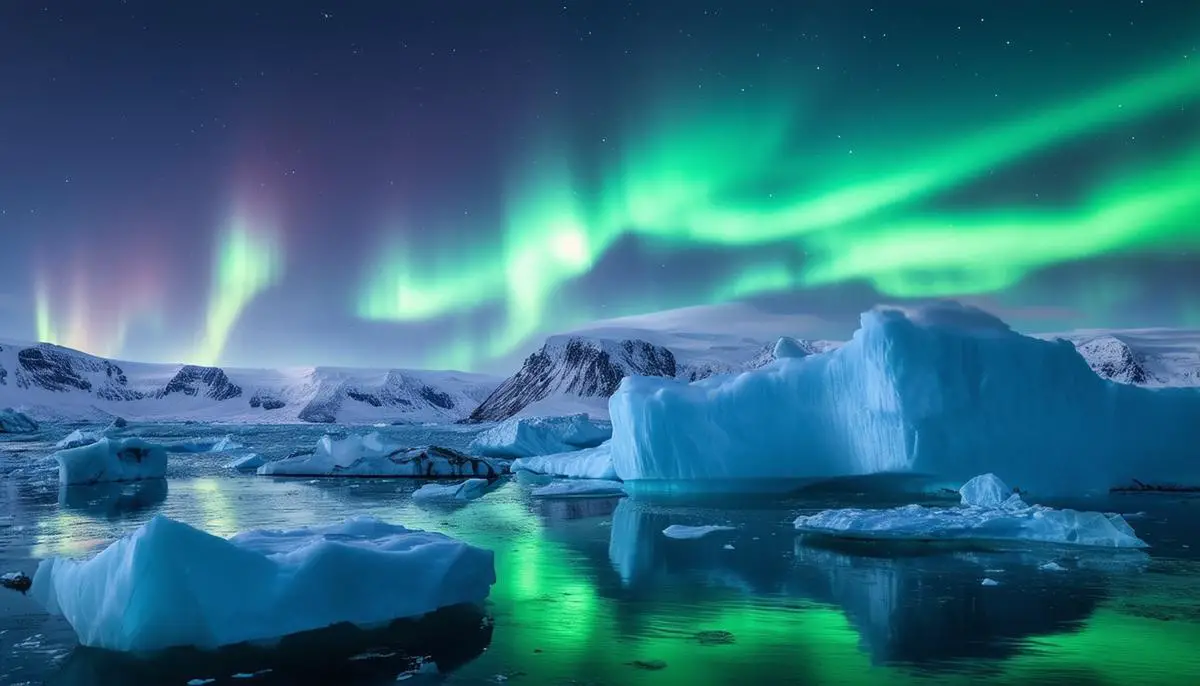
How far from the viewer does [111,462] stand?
2689 cm

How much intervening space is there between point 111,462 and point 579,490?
15.5 meters

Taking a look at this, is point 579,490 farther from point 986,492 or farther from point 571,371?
point 571,371

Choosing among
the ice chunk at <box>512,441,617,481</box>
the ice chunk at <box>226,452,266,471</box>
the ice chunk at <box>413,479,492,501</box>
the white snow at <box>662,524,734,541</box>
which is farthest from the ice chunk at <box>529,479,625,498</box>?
the ice chunk at <box>226,452,266,471</box>

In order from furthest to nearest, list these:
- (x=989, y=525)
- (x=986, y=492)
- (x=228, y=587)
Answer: (x=986, y=492)
(x=989, y=525)
(x=228, y=587)

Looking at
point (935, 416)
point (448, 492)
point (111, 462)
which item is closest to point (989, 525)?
point (935, 416)

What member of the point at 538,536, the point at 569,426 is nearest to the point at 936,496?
the point at 538,536

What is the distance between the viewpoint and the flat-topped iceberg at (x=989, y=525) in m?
11.8

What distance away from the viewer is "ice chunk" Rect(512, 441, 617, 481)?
26188 mm

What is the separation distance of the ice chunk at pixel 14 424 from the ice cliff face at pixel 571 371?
8604 cm

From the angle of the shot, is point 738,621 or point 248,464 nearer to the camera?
point 738,621

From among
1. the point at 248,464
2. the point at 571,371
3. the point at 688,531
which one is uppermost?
the point at 571,371

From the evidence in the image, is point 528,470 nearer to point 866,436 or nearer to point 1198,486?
point 866,436

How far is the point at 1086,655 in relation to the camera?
22.2 ft

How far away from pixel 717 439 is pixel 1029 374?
709 cm
